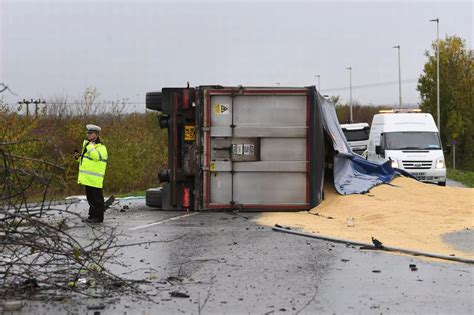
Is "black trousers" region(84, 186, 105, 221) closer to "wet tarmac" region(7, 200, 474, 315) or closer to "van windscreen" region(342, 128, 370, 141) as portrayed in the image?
"wet tarmac" region(7, 200, 474, 315)

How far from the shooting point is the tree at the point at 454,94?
155 ft

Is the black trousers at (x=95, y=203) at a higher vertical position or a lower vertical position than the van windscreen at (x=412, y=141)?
lower

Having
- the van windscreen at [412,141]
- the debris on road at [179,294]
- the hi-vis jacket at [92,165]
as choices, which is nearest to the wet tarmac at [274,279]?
the debris on road at [179,294]

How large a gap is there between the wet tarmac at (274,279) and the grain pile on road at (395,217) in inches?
36.0

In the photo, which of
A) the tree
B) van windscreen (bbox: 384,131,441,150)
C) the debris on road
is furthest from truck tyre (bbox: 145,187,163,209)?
the tree

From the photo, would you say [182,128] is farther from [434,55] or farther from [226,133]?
[434,55]

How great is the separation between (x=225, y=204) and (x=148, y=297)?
789cm

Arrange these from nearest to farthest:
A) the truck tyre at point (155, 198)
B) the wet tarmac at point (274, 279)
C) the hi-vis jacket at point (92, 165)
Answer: the wet tarmac at point (274, 279), the hi-vis jacket at point (92, 165), the truck tyre at point (155, 198)

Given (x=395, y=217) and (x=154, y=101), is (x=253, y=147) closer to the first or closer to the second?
(x=154, y=101)

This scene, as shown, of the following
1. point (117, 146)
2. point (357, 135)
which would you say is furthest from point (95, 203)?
point (357, 135)

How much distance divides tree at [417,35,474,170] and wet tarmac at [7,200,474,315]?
38861 mm

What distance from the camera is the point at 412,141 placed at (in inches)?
965

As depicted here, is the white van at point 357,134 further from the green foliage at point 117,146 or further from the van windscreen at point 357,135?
the green foliage at point 117,146

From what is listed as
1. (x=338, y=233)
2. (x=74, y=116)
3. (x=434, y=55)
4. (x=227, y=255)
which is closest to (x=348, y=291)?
(x=227, y=255)
